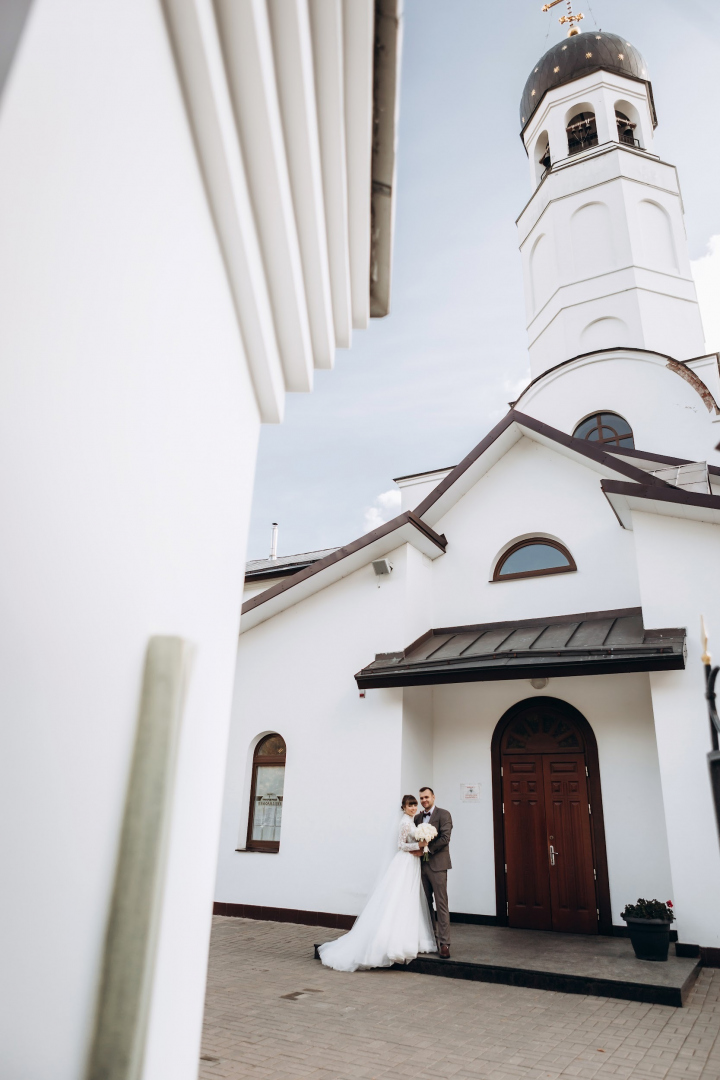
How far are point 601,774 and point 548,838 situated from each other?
113 cm

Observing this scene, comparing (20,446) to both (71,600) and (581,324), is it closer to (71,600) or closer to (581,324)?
(71,600)

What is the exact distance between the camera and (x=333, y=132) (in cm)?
221

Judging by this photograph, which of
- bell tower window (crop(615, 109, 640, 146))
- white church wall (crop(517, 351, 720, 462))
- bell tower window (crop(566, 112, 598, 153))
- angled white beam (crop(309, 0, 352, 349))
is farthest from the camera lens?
bell tower window (crop(566, 112, 598, 153))

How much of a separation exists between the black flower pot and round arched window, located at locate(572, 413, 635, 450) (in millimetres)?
8967

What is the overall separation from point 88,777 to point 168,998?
26.2 inches

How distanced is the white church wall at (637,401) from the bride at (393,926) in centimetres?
941

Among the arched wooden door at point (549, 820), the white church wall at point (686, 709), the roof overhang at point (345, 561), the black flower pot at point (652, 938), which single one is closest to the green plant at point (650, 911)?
the black flower pot at point (652, 938)

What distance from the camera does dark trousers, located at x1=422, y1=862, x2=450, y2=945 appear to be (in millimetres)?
7438

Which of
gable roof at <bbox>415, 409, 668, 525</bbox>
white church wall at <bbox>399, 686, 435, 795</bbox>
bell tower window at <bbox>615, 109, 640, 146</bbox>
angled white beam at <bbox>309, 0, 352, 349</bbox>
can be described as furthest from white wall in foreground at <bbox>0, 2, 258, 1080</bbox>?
bell tower window at <bbox>615, 109, 640, 146</bbox>

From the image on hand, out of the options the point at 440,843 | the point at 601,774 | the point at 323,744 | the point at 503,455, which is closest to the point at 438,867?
the point at 440,843

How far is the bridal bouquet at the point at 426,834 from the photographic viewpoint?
25.5 feet

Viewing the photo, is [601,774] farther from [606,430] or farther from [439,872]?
[606,430]

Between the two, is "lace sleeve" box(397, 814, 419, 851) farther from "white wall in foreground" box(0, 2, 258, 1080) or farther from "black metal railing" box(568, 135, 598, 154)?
"black metal railing" box(568, 135, 598, 154)

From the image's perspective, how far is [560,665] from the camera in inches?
324
